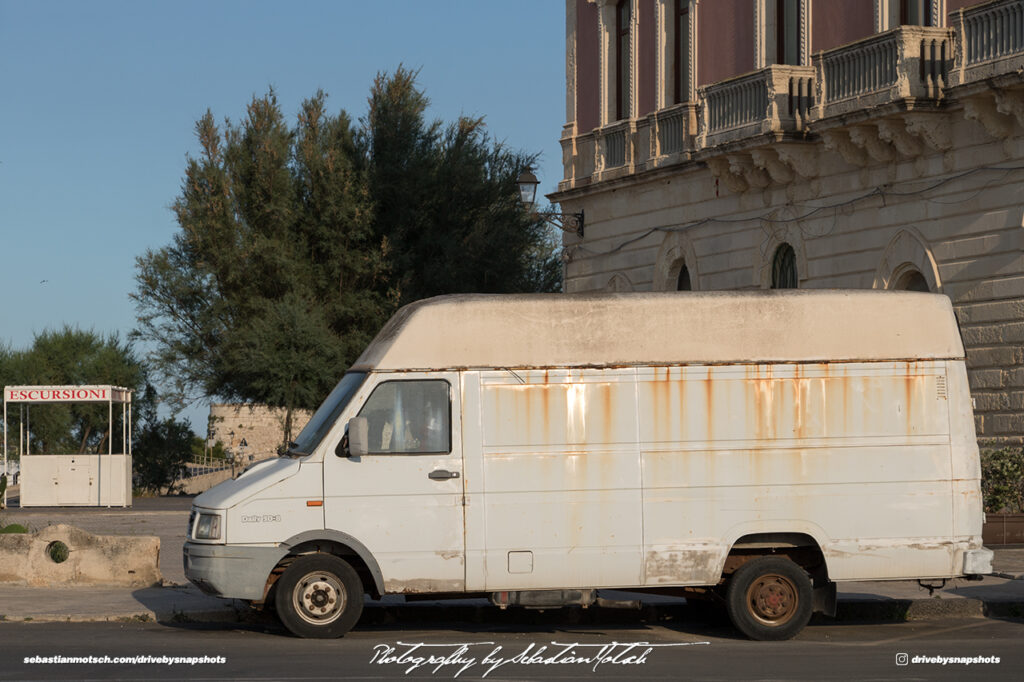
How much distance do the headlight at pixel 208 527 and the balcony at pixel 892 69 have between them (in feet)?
40.2

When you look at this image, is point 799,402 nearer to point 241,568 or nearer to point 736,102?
point 241,568

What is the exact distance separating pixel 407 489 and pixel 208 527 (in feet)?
5.02

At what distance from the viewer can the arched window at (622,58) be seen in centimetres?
2914

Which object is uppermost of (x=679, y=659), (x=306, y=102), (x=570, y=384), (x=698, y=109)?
(x=306, y=102)

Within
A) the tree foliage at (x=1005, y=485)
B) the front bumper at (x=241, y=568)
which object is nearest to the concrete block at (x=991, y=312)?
the tree foliage at (x=1005, y=485)

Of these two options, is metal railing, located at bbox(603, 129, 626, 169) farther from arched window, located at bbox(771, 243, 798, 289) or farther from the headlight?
the headlight

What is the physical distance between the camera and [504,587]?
11.3 metres

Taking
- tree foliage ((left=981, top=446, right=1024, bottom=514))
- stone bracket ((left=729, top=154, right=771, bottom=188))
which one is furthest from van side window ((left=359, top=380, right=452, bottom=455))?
stone bracket ((left=729, top=154, right=771, bottom=188))

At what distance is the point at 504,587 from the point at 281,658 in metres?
1.82

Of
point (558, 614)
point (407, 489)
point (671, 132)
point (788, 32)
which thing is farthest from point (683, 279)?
point (407, 489)

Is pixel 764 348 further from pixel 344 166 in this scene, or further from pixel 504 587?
pixel 344 166

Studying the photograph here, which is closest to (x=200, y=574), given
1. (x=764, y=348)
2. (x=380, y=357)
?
(x=380, y=357)

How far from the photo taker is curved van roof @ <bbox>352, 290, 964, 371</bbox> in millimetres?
11312

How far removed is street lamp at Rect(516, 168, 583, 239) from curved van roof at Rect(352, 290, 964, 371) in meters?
15.0
